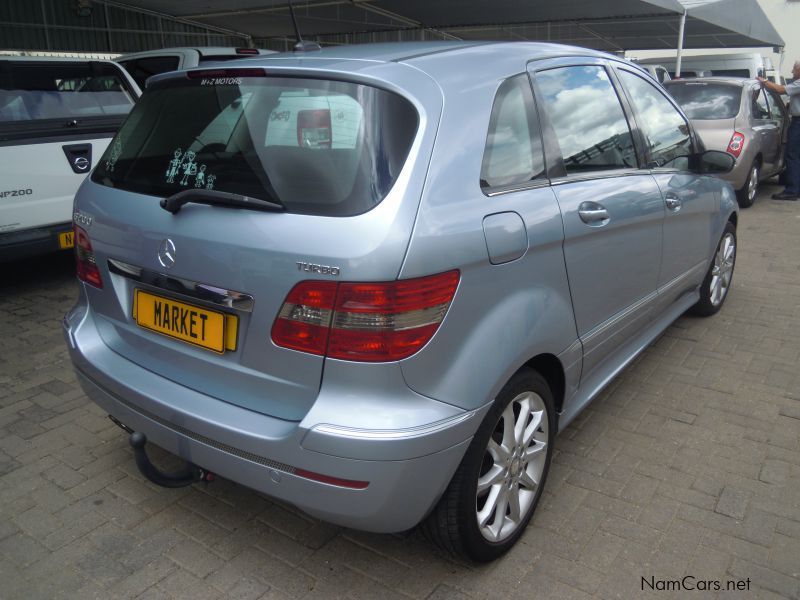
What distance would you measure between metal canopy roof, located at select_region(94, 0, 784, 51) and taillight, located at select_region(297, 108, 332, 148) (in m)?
10.2

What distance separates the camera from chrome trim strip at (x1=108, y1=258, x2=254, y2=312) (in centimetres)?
203

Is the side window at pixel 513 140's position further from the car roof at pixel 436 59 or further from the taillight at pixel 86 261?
the taillight at pixel 86 261

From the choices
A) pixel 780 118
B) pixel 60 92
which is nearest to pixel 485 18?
pixel 780 118

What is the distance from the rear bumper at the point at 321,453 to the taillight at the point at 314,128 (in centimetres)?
79

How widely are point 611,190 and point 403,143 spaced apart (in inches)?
49.5

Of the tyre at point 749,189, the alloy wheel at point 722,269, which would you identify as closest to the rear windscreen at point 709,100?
the tyre at point 749,189

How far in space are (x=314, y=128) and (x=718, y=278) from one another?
3691 mm

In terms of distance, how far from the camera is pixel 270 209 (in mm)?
1998

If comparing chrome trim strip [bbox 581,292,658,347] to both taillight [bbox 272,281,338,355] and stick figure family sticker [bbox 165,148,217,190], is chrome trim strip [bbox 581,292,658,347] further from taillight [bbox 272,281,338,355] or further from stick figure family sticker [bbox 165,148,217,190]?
stick figure family sticker [bbox 165,148,217,190]

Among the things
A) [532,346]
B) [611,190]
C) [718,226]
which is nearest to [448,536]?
[532,346]

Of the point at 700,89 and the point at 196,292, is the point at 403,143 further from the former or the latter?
the point at 700,89

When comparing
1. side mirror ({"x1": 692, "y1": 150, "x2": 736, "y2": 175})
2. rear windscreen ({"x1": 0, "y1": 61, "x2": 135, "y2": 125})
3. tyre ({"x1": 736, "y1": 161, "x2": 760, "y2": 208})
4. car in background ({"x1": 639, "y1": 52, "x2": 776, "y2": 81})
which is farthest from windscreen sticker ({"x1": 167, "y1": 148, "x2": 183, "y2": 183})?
car in background ({"x1": 639, "y1": 52, "x2": 776, "y2": 81})

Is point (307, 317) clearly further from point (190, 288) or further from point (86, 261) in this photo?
point (86, 261)

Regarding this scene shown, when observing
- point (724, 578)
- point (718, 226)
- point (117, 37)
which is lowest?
point (724, 578)
